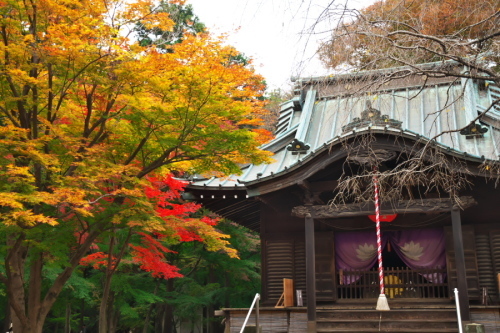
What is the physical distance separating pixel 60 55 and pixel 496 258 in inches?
395

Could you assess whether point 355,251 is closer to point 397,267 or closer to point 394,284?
point 397,267

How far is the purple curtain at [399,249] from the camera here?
40.7 feet

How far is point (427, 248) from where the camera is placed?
12539mm

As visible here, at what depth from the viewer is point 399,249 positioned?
1281 centimetres

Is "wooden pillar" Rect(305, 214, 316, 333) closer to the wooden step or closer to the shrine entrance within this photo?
the wooden step

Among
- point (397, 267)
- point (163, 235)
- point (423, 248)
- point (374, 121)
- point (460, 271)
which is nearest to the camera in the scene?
point (460, 271)

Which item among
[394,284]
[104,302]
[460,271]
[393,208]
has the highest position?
[393,208]

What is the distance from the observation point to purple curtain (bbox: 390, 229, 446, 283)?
486 inches

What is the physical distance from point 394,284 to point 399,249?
3.81 feet

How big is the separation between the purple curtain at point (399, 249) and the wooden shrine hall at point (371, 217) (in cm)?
2

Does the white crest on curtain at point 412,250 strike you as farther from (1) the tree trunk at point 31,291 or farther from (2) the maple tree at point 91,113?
(1) the tree trunk at point 31,291

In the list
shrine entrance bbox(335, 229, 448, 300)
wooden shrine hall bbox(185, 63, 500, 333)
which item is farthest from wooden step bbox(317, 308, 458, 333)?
shrine entrance bbox(335, 229, 448, 300)

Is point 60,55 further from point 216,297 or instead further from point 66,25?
point 216,297

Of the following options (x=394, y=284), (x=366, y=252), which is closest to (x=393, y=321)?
(x=394, y=284)
